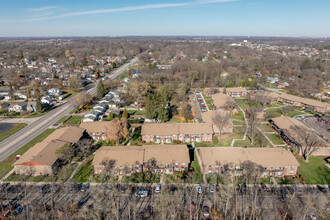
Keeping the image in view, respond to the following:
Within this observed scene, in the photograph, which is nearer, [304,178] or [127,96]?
[304,178]

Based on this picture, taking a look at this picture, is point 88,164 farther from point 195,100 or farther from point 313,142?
point 195,100

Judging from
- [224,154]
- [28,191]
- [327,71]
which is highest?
[327,71]

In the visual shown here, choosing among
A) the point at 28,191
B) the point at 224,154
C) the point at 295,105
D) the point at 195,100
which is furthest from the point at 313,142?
the point at 28,191

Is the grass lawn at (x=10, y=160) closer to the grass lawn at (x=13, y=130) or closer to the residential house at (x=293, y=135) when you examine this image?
the grass lawn at (x=13, y=130)

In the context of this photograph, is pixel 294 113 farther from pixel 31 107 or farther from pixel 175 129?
pixel 31 107

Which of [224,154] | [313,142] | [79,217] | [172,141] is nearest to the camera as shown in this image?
[79,217]

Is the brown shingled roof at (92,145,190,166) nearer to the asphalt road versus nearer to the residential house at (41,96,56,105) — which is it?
the asphalt road

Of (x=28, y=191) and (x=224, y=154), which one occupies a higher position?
(x=224, y=154)
